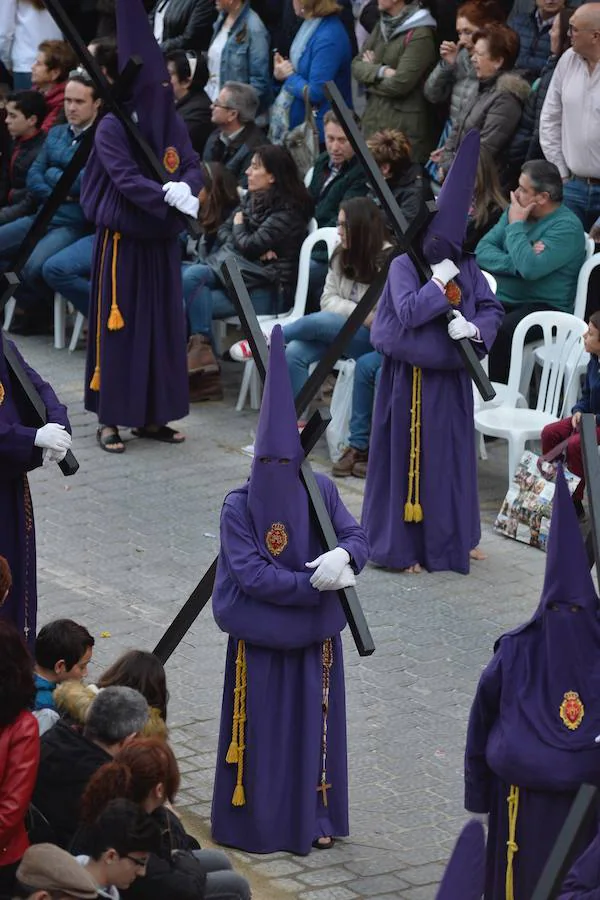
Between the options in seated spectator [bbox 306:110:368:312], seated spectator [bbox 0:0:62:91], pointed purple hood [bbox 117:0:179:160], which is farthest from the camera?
seated spectator [bbox 0:0:62:91]

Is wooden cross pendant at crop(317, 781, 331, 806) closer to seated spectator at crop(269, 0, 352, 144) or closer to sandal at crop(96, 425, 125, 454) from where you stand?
sandal at crop(96, 425, 125, 454)

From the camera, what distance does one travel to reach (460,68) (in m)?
11.8

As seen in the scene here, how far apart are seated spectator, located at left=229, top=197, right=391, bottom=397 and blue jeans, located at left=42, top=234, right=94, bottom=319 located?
1.46 m

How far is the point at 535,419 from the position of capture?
1025 centimetres

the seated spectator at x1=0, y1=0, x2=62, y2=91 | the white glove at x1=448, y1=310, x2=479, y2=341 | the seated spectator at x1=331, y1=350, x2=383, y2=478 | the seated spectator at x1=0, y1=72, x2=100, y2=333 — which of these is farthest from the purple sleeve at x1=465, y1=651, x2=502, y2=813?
the seated spectator at x1=0, y1=0, x2=62, y2=91

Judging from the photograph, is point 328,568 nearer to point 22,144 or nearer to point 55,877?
point 55,877

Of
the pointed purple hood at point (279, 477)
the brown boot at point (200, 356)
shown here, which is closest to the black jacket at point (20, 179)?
the brown boot at point (200, 356)

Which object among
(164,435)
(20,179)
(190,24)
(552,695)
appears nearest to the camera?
(552,695)

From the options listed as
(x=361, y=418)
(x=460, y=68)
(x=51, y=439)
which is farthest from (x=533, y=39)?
(x=51, y=439)

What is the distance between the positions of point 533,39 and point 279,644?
6386mm

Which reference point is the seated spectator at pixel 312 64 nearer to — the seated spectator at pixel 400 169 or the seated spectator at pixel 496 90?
the seated spectator at pixel 496 90

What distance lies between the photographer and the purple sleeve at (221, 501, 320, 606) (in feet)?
20.9

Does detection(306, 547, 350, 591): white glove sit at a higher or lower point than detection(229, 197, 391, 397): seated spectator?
lower

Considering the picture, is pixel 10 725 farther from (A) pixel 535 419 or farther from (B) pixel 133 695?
(A) pixel 535 419
